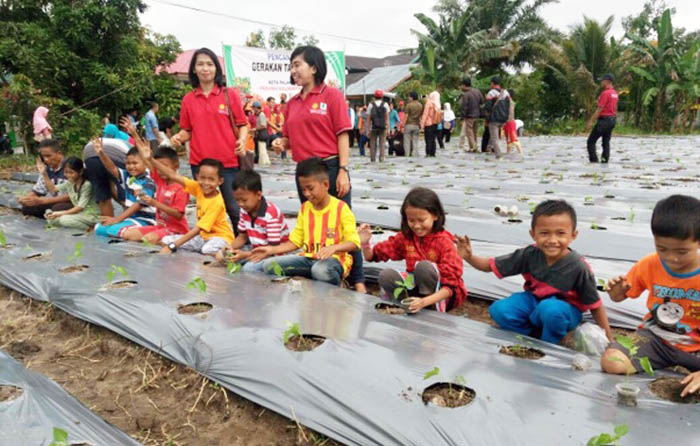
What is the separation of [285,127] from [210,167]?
0.73 meters

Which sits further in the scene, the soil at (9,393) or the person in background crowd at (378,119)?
the person in background crowd at (378,119)

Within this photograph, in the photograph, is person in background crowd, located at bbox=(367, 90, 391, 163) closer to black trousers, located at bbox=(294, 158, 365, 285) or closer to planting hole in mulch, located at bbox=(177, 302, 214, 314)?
Result: black trousers, located at bbox=(294, 158, 365, 285)

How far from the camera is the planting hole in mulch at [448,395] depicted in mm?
1577

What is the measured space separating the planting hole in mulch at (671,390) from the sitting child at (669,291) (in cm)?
8

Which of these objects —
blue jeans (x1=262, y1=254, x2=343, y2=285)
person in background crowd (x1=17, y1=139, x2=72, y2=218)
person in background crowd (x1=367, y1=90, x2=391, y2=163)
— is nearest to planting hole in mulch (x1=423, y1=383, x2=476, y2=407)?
blue jeans (x1=262, y1=254, x2=343, y2=285)

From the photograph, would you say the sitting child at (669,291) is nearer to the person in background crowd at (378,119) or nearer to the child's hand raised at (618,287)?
the child's hand raised at (618,287)

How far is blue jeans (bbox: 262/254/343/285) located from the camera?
2867 mm

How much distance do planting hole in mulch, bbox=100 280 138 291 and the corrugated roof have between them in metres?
22.0

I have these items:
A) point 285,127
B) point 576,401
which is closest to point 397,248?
point 285,127

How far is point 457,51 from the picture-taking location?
19.8 metres

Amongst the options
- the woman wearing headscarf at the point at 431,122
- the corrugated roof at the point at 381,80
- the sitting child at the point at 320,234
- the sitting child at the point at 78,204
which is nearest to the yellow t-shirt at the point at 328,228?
the sitting child at the point at 320,234

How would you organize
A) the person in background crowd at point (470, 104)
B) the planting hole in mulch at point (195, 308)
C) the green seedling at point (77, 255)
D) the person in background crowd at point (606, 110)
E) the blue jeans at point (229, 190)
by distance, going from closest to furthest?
the planting hole in mulch at point (195, 308) → the green seedling at point (77, 255) → the blue jeans at point (229, 190) → the person in background crowd at point (606, 110) → the person in background crowd at point (470, 104)

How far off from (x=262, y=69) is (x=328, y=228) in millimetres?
10432

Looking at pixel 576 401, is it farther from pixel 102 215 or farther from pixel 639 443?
pixel 102 215
